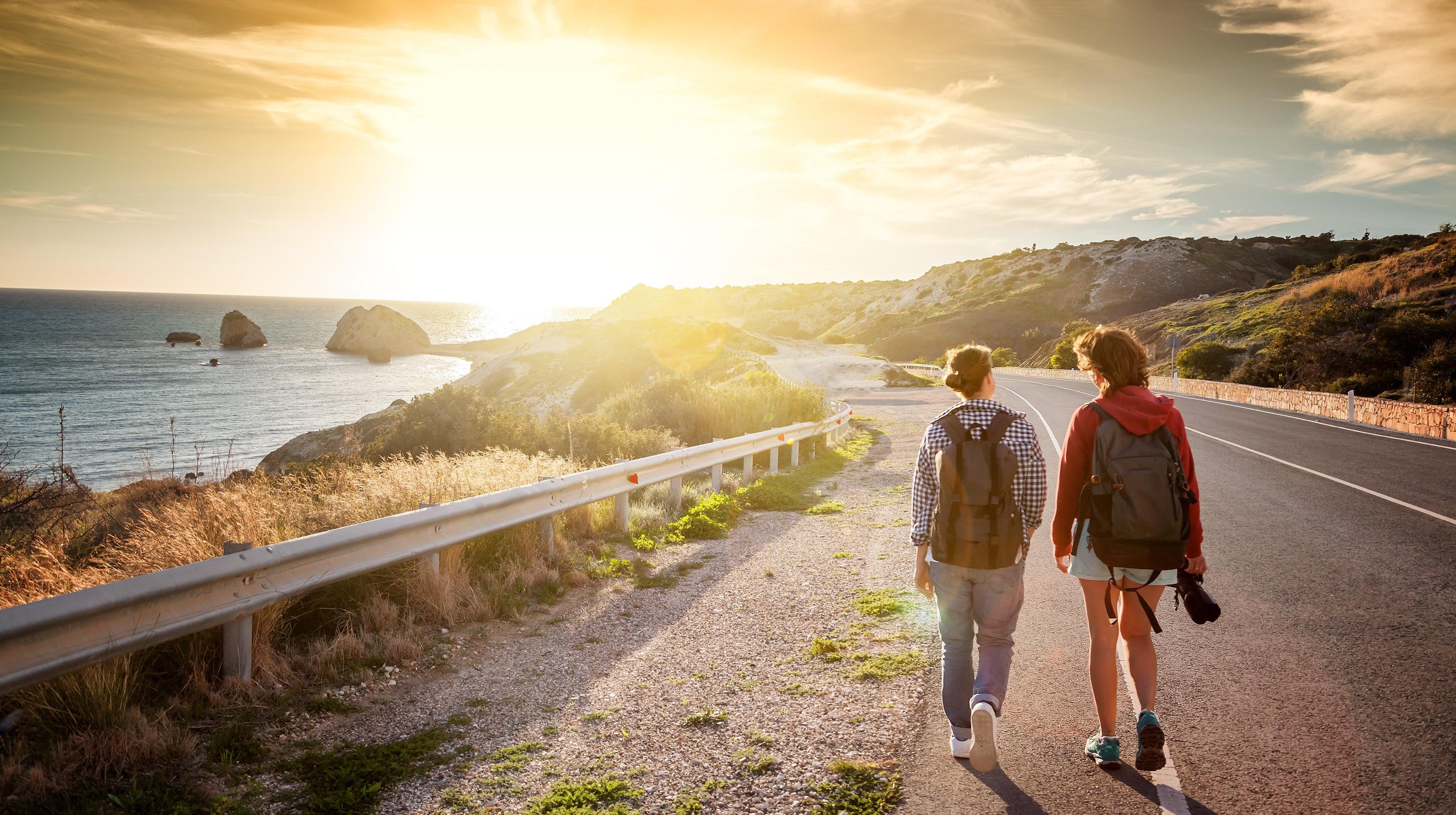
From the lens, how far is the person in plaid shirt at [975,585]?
10.8 ft

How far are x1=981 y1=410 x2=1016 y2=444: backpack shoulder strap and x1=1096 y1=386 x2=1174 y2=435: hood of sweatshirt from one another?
394 millimetres

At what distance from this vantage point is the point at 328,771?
317 cm

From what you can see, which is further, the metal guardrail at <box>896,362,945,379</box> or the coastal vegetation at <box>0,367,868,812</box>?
the metal guardrail at <box>896,362,945,379</box>

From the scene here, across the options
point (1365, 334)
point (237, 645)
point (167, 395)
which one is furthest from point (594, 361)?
point (1365, 334)

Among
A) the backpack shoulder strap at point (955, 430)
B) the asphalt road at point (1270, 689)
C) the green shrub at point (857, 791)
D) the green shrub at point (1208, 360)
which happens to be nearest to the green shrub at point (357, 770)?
the green shrub at point (857, 791)

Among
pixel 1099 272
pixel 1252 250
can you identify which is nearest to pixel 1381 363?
pixel 1099 272

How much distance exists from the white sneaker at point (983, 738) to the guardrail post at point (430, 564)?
12.3 feet

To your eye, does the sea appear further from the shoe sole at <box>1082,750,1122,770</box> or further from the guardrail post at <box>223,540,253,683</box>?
the shoe sole at <box>1082,750,1122,770</box>

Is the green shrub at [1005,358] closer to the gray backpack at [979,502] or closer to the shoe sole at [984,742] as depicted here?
the gray backpack at [979,502]

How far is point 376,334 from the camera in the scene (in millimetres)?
84875

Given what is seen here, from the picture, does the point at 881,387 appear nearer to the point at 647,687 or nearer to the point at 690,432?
the point at 690,432

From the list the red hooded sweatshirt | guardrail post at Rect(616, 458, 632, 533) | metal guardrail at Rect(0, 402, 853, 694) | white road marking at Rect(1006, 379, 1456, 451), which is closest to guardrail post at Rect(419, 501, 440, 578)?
metal guardrail at Rect(0, 402, 853, 694)

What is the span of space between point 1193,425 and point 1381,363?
856 inches

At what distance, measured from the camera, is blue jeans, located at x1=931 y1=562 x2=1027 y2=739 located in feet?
10.8
